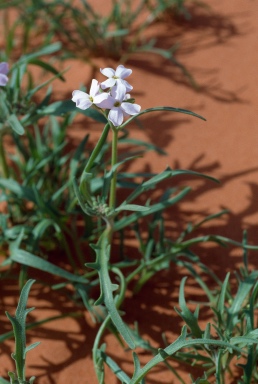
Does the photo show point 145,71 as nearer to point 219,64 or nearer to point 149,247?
point 219,64

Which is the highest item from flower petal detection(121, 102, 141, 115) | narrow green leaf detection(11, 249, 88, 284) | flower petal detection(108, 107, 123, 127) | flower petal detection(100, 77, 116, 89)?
flower petal detection(100, 77, 116, 89)

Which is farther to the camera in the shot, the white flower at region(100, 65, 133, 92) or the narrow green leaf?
the narrow green leaf

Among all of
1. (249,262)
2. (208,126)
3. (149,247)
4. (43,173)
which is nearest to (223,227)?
(249,262)

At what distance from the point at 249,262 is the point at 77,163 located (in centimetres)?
66

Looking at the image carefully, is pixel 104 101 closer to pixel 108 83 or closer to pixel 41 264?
pixel 108 83

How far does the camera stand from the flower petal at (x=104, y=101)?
4.58 ft

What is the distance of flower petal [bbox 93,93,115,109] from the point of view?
4.58ft

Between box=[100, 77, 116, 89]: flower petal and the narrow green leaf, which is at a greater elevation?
box=[100, 77, 116, 89]: flower petal

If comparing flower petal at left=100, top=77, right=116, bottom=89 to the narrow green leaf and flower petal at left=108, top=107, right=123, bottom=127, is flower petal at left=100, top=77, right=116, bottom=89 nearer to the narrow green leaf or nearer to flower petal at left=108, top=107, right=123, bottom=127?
flower petal at left=108, top=107, right=123, bottom=127

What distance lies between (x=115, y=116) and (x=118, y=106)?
Result: 37 millimetres

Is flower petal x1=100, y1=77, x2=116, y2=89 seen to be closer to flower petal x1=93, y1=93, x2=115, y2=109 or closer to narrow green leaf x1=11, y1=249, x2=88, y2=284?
flower petal x1=93, y1=93, x2=115, y2=109

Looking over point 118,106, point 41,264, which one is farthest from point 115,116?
point 41,264

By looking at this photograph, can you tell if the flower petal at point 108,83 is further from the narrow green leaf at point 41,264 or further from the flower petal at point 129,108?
the narrow green leaf at point 41,264

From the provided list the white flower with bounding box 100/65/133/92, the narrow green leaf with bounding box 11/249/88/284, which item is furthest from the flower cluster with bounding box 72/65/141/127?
the narrow green leaf with bounding box 11/249/88/284
